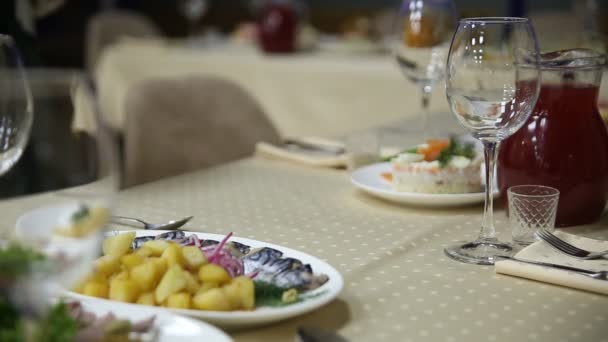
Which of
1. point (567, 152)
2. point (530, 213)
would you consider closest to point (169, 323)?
point (530, 213)

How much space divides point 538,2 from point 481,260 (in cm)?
497

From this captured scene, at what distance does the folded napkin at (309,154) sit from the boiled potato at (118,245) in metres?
0.67

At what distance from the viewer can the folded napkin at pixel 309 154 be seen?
141cm

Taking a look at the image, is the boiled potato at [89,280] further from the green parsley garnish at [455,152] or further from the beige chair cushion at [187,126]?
the beige chair cushion at [187,126]

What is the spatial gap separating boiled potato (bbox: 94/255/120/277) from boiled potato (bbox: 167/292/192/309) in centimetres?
8

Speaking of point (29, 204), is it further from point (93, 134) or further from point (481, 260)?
point (481, 260)

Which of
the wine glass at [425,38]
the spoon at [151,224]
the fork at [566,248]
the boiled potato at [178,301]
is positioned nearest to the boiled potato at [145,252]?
the boiled potato at [178,301]

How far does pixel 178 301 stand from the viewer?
66 cm

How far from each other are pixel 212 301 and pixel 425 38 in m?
1.02

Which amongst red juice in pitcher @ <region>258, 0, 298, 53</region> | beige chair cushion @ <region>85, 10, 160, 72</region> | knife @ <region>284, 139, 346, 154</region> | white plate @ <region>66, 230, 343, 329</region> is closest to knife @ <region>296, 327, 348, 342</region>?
white plate @ <region>66, 230, 343, 329</region>

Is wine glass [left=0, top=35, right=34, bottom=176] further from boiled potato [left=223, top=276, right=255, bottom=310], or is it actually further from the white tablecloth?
the white tablecloth

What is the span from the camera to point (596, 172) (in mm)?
1061

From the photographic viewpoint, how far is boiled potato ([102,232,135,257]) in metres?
0.76

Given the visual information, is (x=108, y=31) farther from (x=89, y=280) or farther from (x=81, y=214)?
(x=81, y=214)
